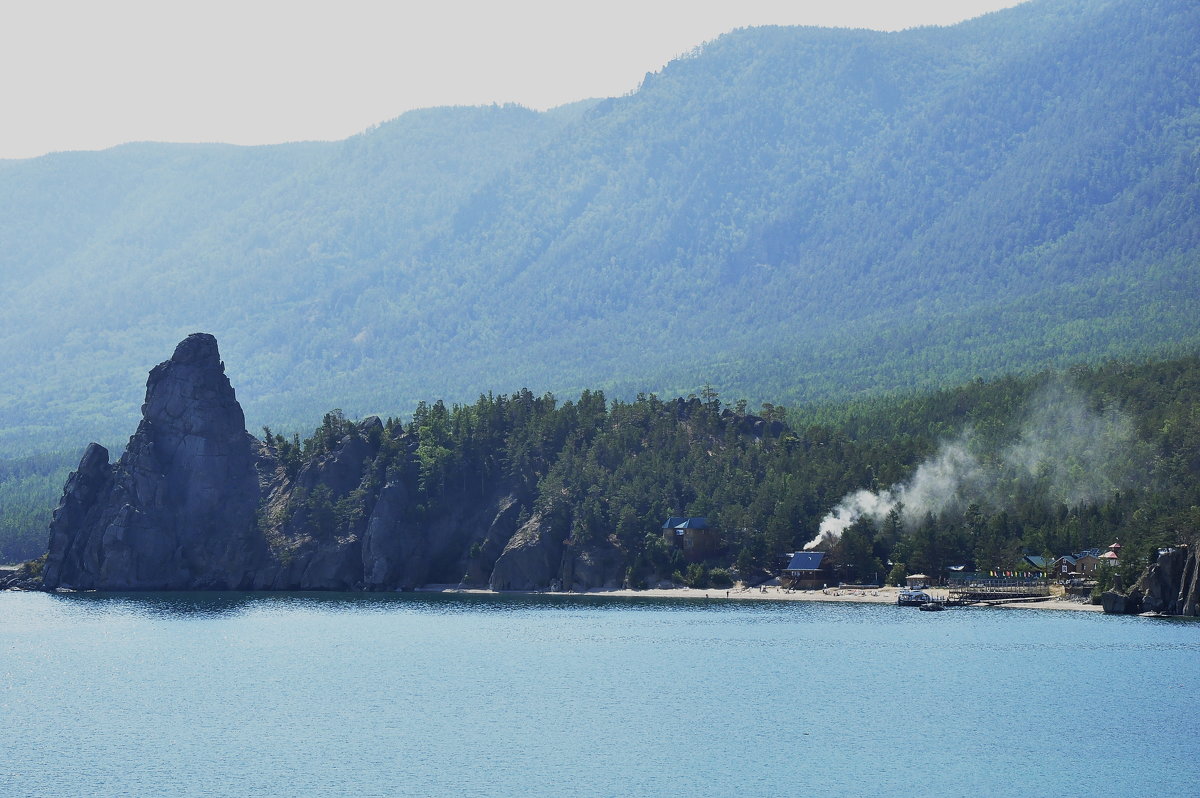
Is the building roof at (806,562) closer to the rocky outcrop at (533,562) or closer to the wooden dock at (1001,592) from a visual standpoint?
the wooden dock at (1001,592)

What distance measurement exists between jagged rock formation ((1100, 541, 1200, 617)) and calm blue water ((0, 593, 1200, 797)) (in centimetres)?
426

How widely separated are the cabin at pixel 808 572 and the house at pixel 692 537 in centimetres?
1164

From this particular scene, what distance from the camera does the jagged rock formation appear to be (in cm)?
12275

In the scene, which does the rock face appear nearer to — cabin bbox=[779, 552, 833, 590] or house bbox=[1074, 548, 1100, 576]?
cabin bbox=[779, 552, 833, 590]

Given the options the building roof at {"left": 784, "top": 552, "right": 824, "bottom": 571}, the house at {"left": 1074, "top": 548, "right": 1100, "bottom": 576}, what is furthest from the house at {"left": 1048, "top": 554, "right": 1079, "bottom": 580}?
the building roof at {"left": 784, "top": 552, "right": 824, "bottom": 571}

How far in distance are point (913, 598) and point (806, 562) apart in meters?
16.2

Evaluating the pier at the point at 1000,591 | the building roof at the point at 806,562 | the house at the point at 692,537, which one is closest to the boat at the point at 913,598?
the pier at the point at 1000,591

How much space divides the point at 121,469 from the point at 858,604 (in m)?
91.2

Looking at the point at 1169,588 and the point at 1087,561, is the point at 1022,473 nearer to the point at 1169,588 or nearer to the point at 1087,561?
the point at 1087,561

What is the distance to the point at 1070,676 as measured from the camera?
93562 millimetres

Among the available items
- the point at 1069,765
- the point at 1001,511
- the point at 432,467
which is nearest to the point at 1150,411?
the point at 1001,511

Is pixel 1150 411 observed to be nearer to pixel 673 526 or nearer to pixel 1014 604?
pixel 1014 604

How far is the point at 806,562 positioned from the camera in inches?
6117

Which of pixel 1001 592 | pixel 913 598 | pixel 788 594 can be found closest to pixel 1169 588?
pixel 1001 592
